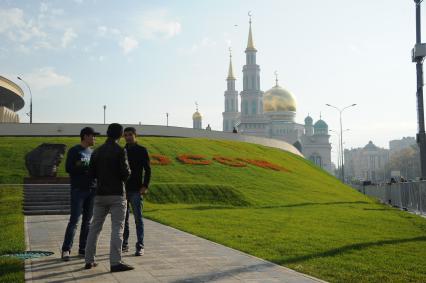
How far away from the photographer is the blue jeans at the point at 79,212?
9562mm

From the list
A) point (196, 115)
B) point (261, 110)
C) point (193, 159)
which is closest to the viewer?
point (193, 159)

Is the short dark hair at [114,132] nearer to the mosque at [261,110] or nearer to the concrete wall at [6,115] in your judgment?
the concrete wall at [6,115]

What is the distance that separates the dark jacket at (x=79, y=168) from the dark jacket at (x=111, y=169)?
1173mm

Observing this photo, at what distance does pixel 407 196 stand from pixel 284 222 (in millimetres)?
14722

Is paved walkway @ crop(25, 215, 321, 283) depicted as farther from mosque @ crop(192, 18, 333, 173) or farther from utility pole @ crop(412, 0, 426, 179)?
mosque @ crop(192, 18, 333, 173)

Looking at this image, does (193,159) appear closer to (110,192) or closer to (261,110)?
(110,192)

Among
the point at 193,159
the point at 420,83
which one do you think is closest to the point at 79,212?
the point at 420,83

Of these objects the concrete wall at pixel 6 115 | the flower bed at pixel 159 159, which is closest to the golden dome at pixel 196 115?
the concrete wall at pixel 6 115

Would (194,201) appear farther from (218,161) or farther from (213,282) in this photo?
(213,282)

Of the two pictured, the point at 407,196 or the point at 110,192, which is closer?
the point at 110,192

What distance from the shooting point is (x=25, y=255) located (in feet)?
32.1

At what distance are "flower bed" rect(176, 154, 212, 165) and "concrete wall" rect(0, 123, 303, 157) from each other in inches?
401

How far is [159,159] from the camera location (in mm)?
38406

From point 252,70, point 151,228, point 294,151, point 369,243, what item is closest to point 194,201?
point 151,228
